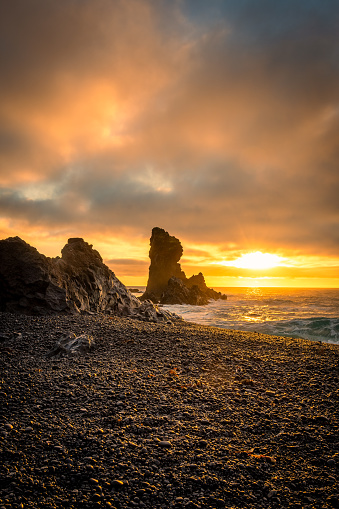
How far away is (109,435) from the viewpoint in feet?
15.5

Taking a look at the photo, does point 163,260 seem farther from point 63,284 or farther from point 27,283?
point 27,283

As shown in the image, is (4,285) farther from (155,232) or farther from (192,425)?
(155,232)

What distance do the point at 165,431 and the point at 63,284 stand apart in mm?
13649

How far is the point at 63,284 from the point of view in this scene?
16594mm

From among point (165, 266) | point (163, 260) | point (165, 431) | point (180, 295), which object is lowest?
point (180, 295)

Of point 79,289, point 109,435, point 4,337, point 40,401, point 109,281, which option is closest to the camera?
point 109,435

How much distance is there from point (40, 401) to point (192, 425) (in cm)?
350

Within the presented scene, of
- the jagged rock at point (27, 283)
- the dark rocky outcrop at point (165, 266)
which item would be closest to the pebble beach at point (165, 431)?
the jagged rock at point (27, 283)

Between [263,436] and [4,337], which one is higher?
[4,337]

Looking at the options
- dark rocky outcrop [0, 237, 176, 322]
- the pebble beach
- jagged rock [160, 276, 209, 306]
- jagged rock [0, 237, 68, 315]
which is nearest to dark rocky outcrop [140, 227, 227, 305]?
jagged rock [160, 276, 209, 306]

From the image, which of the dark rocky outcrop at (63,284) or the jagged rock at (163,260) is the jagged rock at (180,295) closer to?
the jagged rock at (163,260)

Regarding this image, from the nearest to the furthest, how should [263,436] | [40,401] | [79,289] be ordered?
[263,436] < [40,401] < [79,289]

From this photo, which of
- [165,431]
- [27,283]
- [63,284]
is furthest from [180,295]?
[165,431]

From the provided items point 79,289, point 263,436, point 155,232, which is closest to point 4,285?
point 79,289
